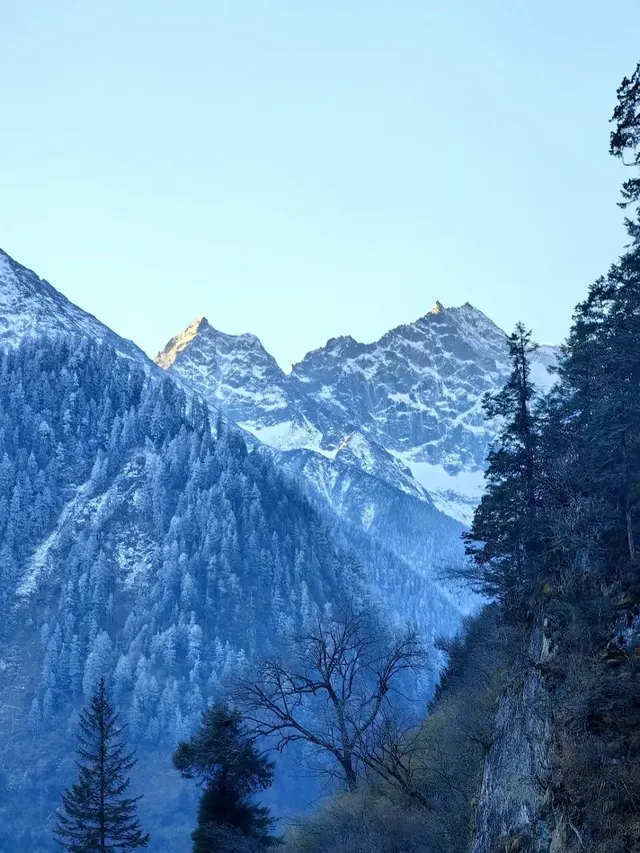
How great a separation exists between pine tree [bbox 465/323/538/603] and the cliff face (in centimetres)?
847

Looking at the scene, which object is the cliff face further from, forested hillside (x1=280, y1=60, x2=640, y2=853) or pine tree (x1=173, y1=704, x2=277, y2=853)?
pine tree (x1=173, y1=704, x2=277, y2=853)

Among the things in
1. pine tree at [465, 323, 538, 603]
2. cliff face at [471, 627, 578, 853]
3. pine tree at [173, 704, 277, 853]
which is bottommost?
pine tree at [173, 704, 277, 853]

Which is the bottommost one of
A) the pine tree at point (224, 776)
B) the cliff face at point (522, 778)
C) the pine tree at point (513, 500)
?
the pine tree at point (224, 776)

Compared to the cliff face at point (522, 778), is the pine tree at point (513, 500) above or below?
above

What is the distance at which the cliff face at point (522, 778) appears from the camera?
1866 cm

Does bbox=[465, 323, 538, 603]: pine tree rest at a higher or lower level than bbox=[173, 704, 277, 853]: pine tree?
higher

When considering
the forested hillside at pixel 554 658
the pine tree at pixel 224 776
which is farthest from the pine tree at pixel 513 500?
the pine tree at pixel 224 776

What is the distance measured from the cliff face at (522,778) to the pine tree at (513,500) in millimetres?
8466

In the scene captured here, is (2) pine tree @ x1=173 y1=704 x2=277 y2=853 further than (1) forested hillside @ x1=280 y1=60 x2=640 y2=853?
Yes

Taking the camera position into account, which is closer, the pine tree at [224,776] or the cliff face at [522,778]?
the cliff face at [522,778]

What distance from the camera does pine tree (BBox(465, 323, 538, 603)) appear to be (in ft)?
118

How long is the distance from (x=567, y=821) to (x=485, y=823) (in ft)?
17.7

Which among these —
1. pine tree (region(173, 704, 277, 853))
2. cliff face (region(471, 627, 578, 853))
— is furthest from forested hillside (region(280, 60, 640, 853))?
pine tree (region(173, 704, 277, 853))

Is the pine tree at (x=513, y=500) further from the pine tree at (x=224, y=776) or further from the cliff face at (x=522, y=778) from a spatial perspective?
the pine tree at (x=224, y=776)
